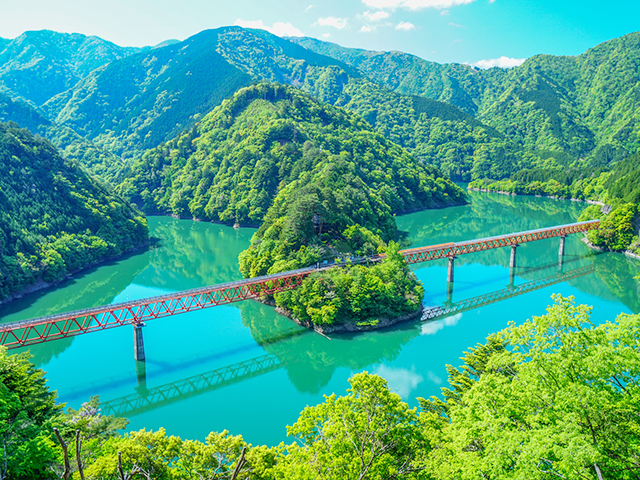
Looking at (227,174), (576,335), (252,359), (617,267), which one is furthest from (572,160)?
(576,335)

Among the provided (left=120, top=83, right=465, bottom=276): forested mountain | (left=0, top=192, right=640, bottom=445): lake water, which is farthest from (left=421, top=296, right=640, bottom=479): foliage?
(left=120, top=83, right=465, bottom=276): forested mountain

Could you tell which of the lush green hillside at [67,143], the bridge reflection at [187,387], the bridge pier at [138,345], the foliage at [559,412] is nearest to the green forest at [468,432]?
the foliage at [559,412]

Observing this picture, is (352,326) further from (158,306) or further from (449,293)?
(158,306)

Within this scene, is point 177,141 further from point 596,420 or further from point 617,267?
point 596,420

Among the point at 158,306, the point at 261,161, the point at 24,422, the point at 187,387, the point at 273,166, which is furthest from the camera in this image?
the point at 261,161

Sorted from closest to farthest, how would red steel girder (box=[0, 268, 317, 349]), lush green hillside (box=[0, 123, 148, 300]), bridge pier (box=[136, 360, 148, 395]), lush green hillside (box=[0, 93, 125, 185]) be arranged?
1. bridge pier (box=[136, 360, 148, 395])
2. red steel girder (box=[0, 268, 317, 349])
3. lush green hillside (box=[0, 123, 148, 300])
4. lush green hillside (box=[0, 93, 125, 185])

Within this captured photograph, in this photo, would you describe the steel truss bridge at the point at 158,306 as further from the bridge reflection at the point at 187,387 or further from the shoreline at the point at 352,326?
the bridge reflection at the point at 187,387

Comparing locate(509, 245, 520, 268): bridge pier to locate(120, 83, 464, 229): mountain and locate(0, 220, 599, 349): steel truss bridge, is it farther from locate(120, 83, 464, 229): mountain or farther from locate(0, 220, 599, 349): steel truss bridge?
locate(120, 83, 464, 229): mountain

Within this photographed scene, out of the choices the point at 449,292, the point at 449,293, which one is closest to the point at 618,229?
the point at 449,292
